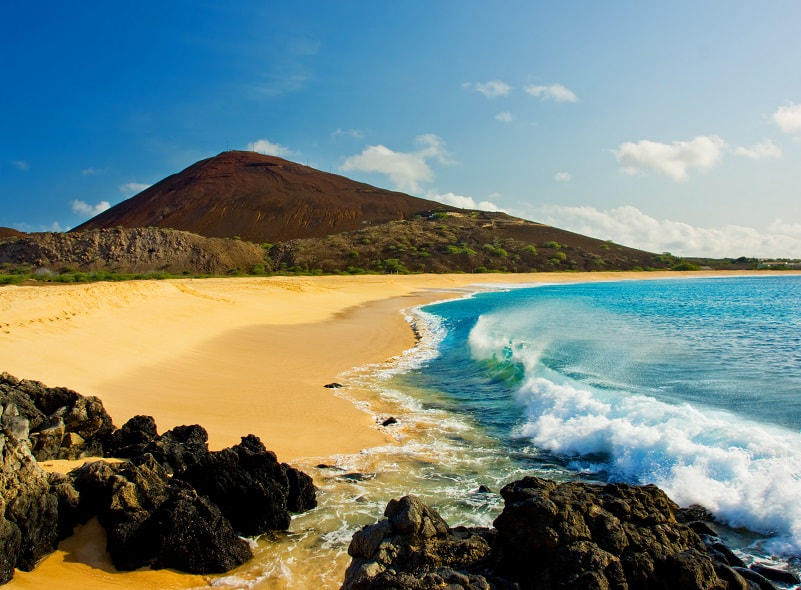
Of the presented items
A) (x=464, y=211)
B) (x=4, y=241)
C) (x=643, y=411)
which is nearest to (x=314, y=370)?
(x=643, y=411)

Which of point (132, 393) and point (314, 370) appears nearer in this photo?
point (132, 393)

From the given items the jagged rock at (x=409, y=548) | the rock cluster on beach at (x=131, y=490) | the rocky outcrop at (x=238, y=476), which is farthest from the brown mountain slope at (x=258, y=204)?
the jagged rock at (x=409, y=548)

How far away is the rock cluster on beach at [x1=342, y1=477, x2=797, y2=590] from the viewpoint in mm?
4188

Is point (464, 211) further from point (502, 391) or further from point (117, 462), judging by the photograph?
point (117, 462)

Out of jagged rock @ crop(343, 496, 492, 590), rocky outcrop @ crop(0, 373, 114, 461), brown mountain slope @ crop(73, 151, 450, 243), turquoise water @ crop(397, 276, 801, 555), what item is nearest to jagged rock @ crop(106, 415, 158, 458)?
rocky outcrop @ crop(0, 373, 114, 461)

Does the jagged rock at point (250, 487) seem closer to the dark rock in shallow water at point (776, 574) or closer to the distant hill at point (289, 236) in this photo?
the dark rock in shallow water at point (776, 574)

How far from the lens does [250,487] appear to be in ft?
20.8

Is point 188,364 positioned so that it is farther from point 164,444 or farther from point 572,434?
point 572,434

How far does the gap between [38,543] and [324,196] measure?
128 metres

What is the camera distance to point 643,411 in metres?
10.6

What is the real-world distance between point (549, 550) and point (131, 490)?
4392 millimetres

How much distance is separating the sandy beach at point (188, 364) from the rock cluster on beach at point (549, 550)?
2122mm

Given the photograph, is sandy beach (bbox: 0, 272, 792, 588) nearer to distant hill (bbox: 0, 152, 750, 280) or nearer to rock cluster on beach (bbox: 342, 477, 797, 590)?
rock cluster on beach (bbox: 342, 477, 797, 590)

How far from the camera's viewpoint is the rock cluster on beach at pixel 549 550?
13.7 ft
